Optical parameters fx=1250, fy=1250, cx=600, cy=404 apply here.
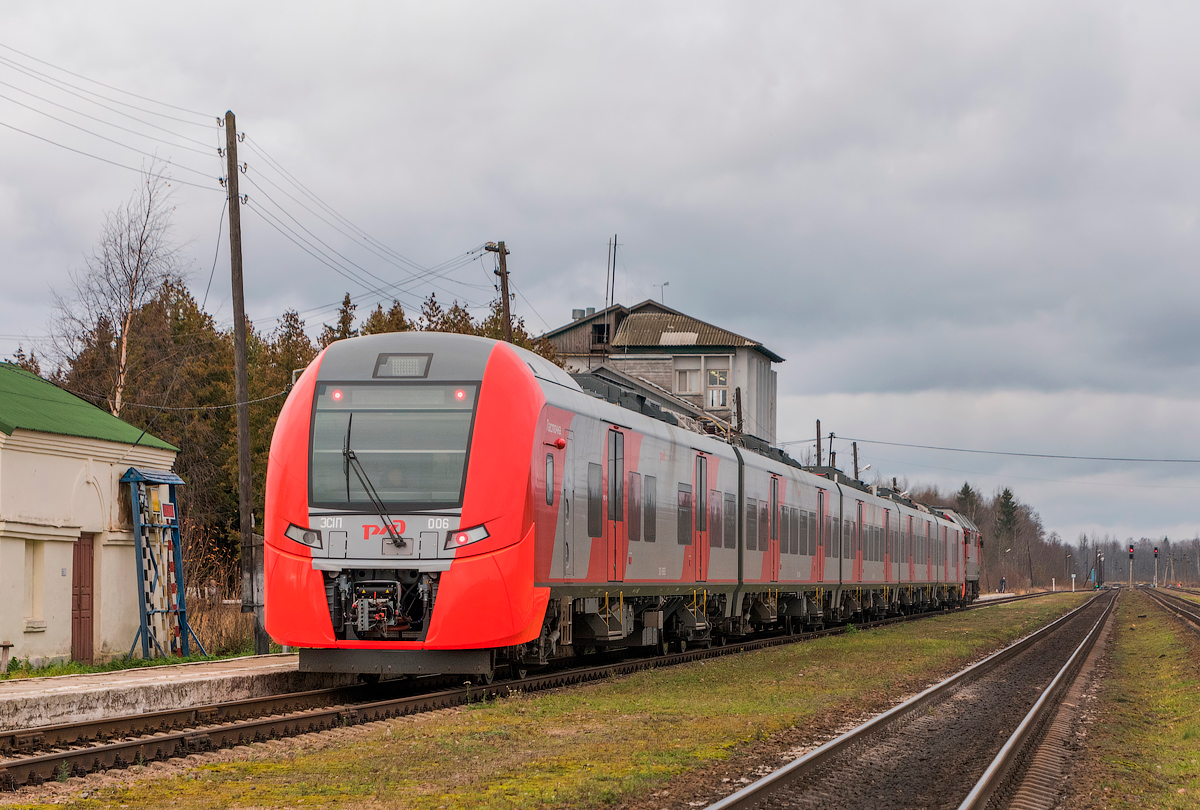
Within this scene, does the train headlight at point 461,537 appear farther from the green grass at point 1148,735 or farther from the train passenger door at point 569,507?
the green grass at point 1148,735

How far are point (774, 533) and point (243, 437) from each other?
10.9 meters

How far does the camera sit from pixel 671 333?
69.1 m

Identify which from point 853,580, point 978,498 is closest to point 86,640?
point 853,580

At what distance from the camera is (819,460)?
6028 centimetres

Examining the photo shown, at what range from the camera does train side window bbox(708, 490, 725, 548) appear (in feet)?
70.7

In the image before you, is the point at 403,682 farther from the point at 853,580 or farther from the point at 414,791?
the point at 853,580

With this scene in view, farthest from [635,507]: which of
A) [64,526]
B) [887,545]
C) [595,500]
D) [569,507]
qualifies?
[887,545]

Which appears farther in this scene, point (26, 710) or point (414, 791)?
point (26, 710)

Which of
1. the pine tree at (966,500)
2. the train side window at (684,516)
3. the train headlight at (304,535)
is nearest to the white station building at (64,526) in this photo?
the train headlight at (304,535)

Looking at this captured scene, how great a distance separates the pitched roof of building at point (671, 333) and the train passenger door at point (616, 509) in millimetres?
50479

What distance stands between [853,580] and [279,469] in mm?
23249

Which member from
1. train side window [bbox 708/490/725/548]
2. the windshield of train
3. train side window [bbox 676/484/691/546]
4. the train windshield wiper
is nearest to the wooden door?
the windshield of train

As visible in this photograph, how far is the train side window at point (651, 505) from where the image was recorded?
60.0ft

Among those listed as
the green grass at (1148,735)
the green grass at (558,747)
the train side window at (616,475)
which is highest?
the train side window at (616,475)
